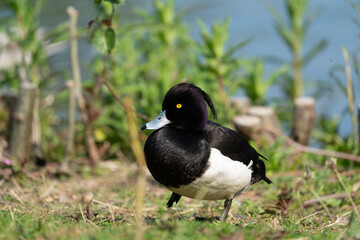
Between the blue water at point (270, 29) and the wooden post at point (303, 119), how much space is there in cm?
115

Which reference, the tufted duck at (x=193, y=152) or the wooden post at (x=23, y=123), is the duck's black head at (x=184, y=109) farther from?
the wooden post at (x=23, y=123)

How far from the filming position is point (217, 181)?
3.58 metres

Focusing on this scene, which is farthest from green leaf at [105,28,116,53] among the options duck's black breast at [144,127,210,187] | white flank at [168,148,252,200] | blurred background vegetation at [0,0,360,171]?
white flank at [168,148,252,200]

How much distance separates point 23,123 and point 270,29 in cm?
731

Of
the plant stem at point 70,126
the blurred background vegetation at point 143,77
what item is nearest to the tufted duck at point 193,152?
the blurred background vegetation at point 143,77

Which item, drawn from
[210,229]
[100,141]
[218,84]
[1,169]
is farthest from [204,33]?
[210,229]

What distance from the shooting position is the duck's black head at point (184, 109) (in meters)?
3.69

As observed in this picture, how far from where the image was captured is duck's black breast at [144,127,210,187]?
11.4 ft

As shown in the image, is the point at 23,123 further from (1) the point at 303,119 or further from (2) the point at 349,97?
(2) the point at 349,97

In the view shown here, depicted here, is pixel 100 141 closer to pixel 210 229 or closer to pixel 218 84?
pixel 218 84

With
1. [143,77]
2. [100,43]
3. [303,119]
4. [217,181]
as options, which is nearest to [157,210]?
[217,181]

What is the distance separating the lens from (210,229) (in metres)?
2.83

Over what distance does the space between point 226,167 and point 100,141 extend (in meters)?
3.09

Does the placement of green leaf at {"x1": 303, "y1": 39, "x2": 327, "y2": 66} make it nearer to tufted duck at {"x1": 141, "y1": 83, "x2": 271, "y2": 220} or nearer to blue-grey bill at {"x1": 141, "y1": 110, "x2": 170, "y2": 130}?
tufted duck at {"x1": 141, "y1": 83, "x2": 271, "y2": 220}
